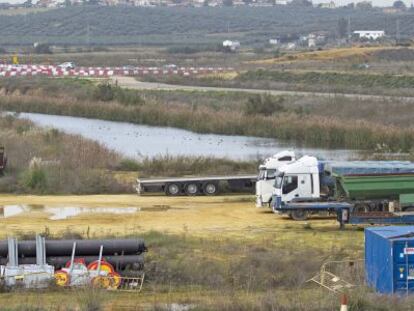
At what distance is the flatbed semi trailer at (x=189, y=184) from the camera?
40.6m

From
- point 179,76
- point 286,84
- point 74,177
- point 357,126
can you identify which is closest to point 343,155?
point 357,126

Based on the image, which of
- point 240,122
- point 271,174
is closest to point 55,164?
point 271,174

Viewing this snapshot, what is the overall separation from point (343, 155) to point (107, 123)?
25.7 meters

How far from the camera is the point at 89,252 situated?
25297 millimetres

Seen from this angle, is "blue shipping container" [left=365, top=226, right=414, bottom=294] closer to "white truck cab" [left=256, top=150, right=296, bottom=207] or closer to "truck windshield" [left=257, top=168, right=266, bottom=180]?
"white truck cab" [left=256, top=150, right=296, bottom=207]

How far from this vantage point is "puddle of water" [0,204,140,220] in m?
35.7

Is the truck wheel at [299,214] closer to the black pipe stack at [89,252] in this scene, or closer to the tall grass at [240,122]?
the black pipe stack at [89,252]

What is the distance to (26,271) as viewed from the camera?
954 inches

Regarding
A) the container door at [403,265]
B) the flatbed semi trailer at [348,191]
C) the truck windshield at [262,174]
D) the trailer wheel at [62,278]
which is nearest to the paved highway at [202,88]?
the truck windshield at [262,174]

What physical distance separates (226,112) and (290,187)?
3718 cm

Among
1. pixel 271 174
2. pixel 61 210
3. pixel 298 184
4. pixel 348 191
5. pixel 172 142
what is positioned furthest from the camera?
pixel 172 142

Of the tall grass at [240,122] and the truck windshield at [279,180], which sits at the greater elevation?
the truck windshield at [279,180]

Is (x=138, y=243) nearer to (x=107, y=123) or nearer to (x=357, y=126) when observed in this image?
(x=357, y=126)

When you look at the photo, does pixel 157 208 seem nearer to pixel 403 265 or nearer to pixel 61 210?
pixel 61 210
